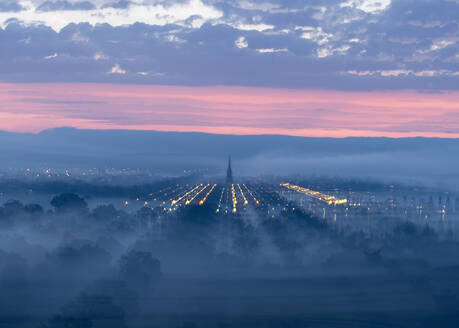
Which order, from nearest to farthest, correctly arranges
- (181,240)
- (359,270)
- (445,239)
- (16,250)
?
(359,270)
(16,250)
(181,240)
(445,239)

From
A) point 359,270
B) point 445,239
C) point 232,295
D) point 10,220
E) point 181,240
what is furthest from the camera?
point 10,220

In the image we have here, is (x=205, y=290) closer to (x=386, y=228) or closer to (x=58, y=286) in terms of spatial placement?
(x=58, y=286)

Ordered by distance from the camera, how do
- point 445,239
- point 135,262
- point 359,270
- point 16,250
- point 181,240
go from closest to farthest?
1. point 135,262
2. point 359,270
3. point 16,250
4. point 181,240
5. point 445,239

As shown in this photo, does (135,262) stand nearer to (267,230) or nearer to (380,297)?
(380,297)

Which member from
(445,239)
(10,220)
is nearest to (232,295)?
(445,239)

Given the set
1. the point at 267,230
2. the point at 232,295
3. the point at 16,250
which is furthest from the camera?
the point at 267,230

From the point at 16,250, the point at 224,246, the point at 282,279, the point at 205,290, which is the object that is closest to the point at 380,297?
the point at 282,279

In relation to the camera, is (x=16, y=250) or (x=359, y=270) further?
(x=16, y=250)

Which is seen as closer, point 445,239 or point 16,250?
point 16,250
